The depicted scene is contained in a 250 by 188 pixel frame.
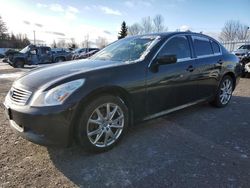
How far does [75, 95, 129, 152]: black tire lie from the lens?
2.80 meters

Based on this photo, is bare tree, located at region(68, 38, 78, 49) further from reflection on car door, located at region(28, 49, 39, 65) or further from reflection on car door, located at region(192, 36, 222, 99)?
reflection on car door, located at region(192, 36, 222, 99)

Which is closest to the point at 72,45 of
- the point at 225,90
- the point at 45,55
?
the point at 45,55

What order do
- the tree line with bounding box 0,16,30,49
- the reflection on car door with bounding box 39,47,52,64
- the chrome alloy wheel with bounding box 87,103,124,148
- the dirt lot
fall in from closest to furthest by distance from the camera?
the dirt lot, the chrome alloy wheel with bounding box 87,103,124,148, the reflection on car door with bounding box 39,47,52,64, the tree line with bounding box 0,16,30,49

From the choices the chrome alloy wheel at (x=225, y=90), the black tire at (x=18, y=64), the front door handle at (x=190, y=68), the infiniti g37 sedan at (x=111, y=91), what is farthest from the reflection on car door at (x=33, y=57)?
the front door handle at (x=190, y=68)

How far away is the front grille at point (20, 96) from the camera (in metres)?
2.73

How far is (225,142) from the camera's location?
11.3 ft

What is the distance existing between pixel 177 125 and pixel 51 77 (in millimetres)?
2379

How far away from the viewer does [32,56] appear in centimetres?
1867

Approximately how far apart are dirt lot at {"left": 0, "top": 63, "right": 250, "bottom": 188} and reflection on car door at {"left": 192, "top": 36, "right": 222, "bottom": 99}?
87 cm

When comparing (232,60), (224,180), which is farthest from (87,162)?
(232,60)

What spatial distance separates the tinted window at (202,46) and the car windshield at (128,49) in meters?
1.02

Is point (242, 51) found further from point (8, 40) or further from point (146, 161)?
point (8, 40)

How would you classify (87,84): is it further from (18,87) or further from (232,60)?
(232,60)

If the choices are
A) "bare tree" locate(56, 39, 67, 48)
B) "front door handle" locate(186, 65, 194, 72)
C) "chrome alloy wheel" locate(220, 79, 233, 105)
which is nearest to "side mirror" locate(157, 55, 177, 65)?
"front door handle" locate(186, 65, 194, 72)
